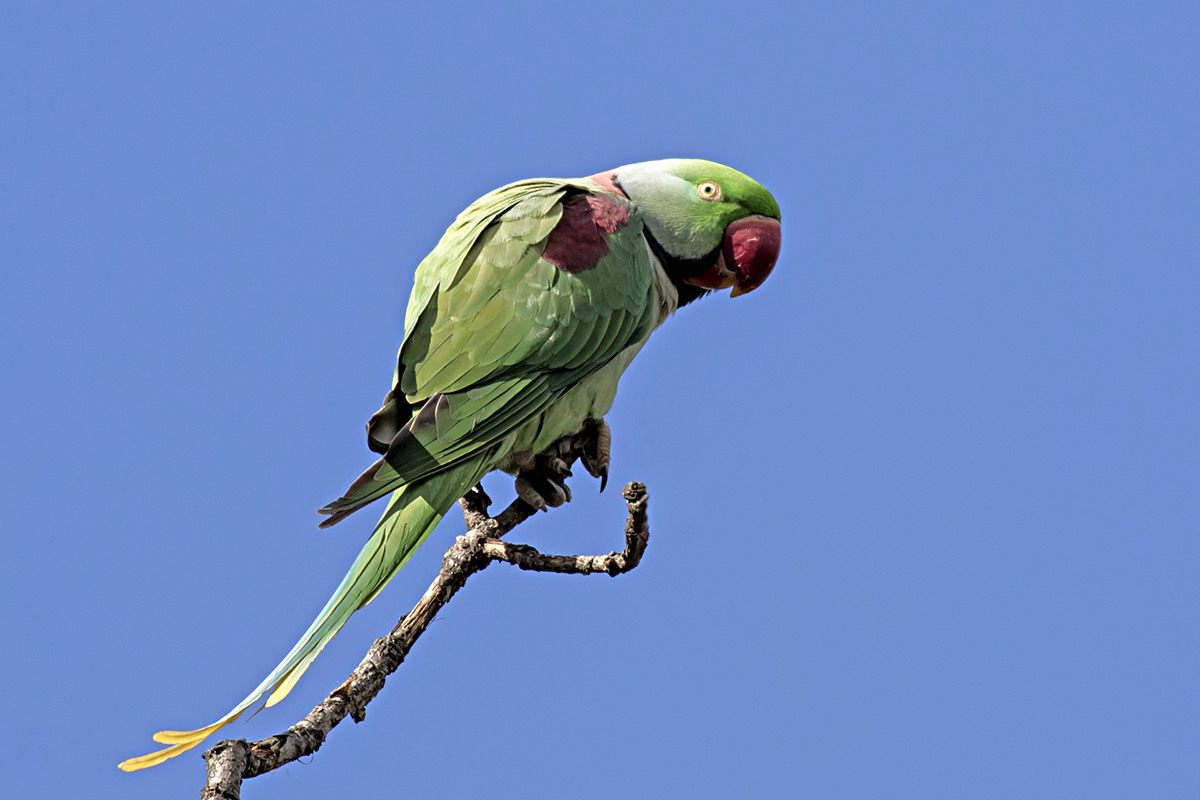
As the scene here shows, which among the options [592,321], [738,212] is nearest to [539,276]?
[592,321]

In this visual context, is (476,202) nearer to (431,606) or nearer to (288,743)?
(431,606)

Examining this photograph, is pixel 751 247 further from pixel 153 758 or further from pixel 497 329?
pixel 153 758

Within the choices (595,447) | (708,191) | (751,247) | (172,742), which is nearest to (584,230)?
(708,191)

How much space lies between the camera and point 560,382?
419 centimetres

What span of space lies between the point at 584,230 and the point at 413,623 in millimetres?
1549

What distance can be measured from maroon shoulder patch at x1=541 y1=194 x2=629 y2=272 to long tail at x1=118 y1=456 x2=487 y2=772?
788mm

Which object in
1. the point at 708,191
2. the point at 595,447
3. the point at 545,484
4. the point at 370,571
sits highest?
the point at 708,191

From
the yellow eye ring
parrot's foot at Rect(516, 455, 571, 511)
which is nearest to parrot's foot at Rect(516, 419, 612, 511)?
parrot's foot at Rect(516, 455, 571, 511)

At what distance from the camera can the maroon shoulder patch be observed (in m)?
4.23

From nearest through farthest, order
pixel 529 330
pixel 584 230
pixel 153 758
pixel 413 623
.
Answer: pixel 153 758, pixel 413 623, pixel 529 330, pixel 584 230

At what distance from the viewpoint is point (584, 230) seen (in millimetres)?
4320

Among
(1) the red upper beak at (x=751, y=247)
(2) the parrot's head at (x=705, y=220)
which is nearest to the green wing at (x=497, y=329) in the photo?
(2) the parrot's head at (x=705, y=220)

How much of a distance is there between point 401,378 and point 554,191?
3.05 ft

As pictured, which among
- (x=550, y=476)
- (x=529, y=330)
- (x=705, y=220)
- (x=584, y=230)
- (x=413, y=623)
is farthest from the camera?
(x=705, y=220)
